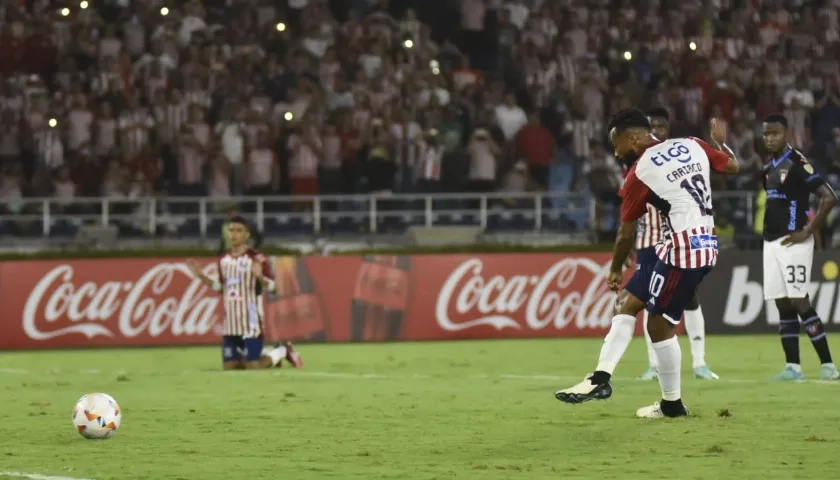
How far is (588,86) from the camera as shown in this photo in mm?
26906

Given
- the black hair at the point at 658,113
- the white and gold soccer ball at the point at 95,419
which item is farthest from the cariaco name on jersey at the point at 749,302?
the white and gold soccer ball at the point at 95,419

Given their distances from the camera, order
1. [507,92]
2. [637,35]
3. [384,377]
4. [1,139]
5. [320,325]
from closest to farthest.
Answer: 1. [384,377]
2. [320,325]
3. [1,139]
4. [507,92]
5. [637,35]

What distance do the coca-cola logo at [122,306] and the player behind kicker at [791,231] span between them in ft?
34.7

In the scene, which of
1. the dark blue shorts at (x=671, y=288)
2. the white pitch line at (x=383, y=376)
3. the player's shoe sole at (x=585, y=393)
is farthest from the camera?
the white pitch line at (x=383, y=376)

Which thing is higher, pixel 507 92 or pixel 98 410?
pixel 507 92

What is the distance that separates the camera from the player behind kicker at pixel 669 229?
1104 centimetres

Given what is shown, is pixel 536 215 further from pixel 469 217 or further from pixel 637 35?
pixel 637 35

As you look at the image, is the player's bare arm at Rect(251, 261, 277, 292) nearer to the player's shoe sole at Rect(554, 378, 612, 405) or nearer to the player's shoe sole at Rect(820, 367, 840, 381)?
the player's shoe sole at Rect(820, 367, 840, 381)

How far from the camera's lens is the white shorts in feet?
49.6

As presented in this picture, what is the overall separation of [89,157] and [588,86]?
345 inches

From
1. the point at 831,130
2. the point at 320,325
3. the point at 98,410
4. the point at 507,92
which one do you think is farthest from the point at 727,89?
the point at 98,410

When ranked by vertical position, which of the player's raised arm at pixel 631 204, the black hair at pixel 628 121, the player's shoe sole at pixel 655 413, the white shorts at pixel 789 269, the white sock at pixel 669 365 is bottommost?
the player's shoe sole at pixel 655 413

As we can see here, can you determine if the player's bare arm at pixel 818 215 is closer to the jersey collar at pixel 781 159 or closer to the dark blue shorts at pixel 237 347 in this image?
the jersey collar at pixel 781 159

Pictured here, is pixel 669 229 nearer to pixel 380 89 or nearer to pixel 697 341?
pixel 697 341
